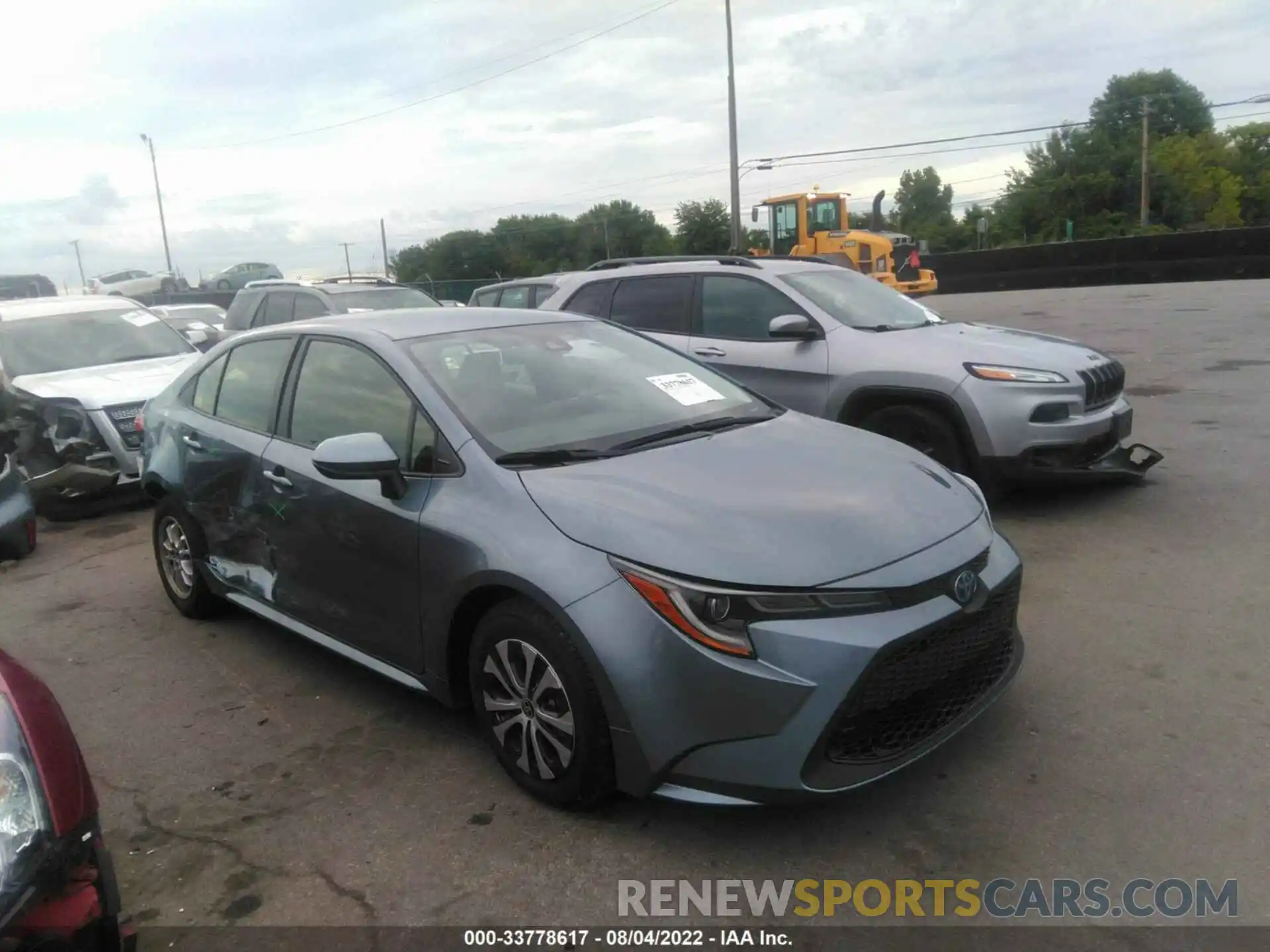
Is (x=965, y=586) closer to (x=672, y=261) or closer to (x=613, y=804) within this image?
(x=613, y=804)

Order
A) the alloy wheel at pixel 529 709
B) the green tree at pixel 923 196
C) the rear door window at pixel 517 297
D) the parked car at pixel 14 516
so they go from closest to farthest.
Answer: the alloy wheel at pixel 529 709, the parked car at pixel 14 516, the rear door window at pixel 517 297, the green tree at pixel 923 196

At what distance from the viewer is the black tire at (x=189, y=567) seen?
16.5 ft

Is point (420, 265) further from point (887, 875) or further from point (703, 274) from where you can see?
point (887, 875)

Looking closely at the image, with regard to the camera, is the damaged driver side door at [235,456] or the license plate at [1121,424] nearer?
the damaged driver side door at [235,456]

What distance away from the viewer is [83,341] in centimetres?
933

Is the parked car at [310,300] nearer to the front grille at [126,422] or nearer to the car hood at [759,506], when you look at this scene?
the front grille at [126,422]

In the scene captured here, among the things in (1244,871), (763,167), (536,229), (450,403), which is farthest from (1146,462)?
(536,229)

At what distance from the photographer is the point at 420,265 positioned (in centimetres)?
6003

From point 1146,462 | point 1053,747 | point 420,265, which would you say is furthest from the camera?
point 420,265

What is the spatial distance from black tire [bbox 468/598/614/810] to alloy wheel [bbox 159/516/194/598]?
2462 millimetres

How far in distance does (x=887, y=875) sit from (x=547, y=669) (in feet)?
3.79

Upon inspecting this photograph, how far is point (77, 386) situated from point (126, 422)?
67cm

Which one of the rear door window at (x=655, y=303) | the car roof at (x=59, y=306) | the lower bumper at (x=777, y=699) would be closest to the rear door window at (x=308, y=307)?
the car roof at (x=59, y=306)

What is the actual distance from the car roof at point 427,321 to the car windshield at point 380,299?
632 centimetres
